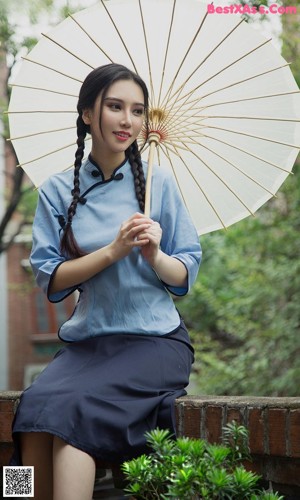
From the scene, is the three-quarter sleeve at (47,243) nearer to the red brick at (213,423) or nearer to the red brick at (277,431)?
the red brick at (213,423)

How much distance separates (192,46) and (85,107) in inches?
18.9

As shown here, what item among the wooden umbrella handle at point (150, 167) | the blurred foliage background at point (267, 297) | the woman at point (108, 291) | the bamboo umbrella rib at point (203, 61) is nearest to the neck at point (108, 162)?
the woman at point (108, 291)

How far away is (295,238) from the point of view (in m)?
10.6

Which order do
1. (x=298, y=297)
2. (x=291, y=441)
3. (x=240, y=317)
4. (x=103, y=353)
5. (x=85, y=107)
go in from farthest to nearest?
1. (x=240, y=317)
2. (x=298, y=297)
3. (x=85, y=107)
4. (x=103, y=353)
5. (x=291, y=441)

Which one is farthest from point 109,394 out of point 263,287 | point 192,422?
point 263,287

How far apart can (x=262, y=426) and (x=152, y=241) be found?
24.6 inches

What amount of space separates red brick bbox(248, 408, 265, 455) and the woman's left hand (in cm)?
55

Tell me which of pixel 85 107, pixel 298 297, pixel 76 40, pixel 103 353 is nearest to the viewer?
pixel 103 353

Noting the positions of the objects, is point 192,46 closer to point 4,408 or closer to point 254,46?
point 254,46

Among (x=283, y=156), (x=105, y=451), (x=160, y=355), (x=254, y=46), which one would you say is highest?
(x=254, y=46)

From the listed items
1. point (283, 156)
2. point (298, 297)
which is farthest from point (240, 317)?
point (283, 156)

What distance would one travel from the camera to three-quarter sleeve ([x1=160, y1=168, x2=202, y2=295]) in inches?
122

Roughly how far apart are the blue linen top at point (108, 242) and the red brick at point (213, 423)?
0.31m

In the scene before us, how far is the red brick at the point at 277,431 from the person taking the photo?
268 cm
